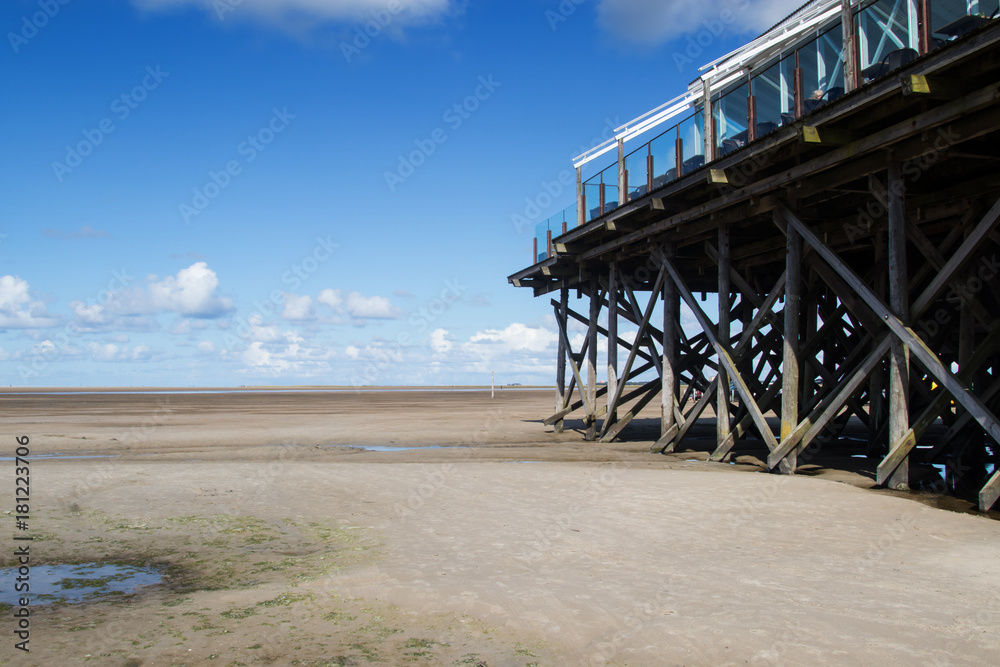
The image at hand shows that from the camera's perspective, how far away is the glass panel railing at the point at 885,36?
8.62 meters

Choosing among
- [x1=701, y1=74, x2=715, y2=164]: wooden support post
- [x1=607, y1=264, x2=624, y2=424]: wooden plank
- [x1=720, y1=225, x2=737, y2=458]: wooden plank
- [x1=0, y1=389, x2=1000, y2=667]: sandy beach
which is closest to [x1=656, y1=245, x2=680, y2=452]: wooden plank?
[x1=720, y1=225, x2=737, y2=458]: wooden plank

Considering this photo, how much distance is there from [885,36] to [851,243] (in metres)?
4.94

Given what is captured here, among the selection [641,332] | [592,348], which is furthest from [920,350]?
[592,348]

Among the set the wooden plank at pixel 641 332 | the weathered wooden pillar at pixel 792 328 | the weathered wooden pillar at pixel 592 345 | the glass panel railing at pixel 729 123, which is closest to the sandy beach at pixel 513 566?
the weathered wooden pillar at pixel 792 328

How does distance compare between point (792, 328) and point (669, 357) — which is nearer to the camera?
point (792, 328)

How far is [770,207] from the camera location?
36.6 ft

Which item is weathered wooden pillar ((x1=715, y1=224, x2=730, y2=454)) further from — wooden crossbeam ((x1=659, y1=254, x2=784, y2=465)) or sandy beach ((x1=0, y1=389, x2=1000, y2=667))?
sandy beach ((x1=0, y1=389, x2=1000, y2=667))

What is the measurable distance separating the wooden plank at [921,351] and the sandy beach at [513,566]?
3.63 ft

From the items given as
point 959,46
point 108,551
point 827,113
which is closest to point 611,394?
point 827,113

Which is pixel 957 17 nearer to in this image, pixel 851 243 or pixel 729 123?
pixel 729 123

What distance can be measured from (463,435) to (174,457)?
774 centimetres

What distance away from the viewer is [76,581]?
573 cm

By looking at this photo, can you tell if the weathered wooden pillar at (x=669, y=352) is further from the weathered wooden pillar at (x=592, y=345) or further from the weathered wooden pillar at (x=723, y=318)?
the weathered wooden pillar at (x=592, y=345)

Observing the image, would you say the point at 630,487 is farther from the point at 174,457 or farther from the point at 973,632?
the point at 174,457
